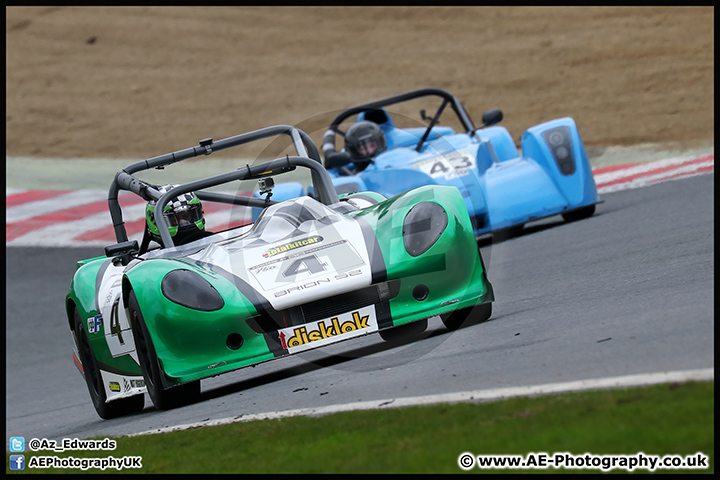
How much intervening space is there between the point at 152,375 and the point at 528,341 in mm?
1934

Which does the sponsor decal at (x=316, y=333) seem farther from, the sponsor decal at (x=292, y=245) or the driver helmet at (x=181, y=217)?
the driver helmet at (x=181, y=217)

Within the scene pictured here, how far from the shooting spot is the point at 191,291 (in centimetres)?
581

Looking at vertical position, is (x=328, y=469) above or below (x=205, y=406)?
above

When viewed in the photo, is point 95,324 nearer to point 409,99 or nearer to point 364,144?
point 364,144

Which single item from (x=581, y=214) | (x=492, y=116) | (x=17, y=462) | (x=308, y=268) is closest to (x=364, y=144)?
(x=492, y=116)

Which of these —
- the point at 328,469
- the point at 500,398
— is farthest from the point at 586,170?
the point at 328,469

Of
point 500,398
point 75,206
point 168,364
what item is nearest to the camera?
point 500,398

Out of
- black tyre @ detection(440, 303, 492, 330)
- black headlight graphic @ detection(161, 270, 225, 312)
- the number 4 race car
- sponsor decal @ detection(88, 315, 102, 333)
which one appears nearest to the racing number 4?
the number 4 race car

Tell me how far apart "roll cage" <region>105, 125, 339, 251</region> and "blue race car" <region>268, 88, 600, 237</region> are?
272 cm

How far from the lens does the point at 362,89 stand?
21953 mm

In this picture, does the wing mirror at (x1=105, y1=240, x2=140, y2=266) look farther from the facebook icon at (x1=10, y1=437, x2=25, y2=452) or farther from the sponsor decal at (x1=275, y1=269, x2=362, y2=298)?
the sponsor decal at (x1=275, y1=269, x2=362, y2=298)

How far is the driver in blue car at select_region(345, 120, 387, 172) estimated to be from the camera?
11375 millimetres
